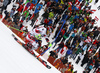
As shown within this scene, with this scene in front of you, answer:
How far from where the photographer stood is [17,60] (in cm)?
383

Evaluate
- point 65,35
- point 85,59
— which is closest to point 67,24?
point 65,35

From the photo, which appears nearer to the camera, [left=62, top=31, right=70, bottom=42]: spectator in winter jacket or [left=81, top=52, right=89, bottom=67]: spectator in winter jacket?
[left=81, top=52, right=89, bottom=67]: spectator in winter jacket

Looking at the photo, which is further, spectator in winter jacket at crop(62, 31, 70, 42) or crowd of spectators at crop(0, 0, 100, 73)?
spectator in winter jacket at crop(62, 31, 70, 42)

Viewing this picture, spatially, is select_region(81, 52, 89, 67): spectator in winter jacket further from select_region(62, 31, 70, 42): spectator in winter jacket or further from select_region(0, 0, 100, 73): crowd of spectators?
select_region(62, 31, 70, 42): spectator in winter jacket

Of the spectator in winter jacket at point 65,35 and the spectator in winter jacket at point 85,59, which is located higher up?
the spectator in winter jacket at point 65,35

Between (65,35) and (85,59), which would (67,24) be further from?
(85,59)

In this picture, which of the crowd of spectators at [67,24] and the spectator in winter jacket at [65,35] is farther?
the spectator in winter jacket at [65,35]

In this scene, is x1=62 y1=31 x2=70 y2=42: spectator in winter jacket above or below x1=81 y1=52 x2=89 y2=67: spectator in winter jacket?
above

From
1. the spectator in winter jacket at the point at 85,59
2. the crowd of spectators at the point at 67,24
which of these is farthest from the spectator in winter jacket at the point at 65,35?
the spectator in winter jacket at the point at 85,59

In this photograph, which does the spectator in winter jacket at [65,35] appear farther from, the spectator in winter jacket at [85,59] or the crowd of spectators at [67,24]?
the spectator in winter jacket at [85,59]

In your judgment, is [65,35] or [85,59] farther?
[65,35]

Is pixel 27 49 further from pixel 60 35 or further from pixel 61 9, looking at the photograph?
pixel 61 9

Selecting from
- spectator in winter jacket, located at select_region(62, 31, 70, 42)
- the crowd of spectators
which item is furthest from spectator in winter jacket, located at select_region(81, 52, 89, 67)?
spectator in winter jacket, located at select_region(62, 31, 70, 42)

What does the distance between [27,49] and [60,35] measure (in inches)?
129
